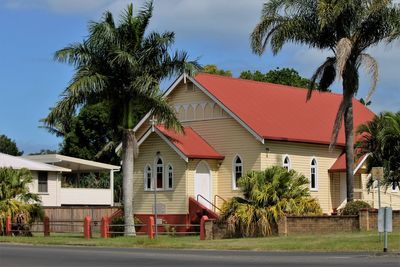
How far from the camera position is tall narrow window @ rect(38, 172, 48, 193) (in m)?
51.5

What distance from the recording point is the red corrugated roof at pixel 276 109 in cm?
4028

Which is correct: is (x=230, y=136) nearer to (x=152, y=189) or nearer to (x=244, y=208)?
(x=152, y=189)

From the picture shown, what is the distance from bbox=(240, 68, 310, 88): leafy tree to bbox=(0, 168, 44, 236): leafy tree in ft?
101

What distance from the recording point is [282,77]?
66.4 metres

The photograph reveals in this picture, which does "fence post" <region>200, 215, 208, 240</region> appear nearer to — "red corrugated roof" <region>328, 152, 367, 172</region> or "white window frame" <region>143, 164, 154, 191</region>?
"white window frame" <region>143, 164, 154, 191</region>

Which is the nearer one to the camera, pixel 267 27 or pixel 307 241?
pixel 307 241

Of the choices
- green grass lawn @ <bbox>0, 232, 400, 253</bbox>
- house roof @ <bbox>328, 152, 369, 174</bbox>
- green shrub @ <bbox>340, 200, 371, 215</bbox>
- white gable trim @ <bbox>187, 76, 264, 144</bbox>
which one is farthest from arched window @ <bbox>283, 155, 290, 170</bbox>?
green grass lawn @ <bbox>0, 232, 400, 253</bbox>

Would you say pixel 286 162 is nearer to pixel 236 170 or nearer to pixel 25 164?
pixel 236 170

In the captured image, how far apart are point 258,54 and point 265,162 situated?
6.31m

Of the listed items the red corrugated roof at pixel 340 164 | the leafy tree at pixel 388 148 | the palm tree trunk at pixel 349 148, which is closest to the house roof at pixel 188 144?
the red corrugated roof at pixel 340 164

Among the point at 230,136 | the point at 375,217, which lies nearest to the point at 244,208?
the point at 375,217

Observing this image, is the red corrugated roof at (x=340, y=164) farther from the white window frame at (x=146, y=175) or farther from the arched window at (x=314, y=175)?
the white window frame at (x=146, y=175)

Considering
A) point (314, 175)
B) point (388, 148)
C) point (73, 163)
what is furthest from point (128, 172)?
point (73, 163)

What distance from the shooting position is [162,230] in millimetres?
39406
